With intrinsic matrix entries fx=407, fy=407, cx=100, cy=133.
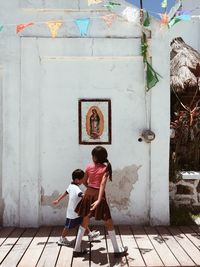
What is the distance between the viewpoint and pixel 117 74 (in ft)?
24.1

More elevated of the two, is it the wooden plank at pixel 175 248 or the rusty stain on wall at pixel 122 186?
the rusty stain on wall at pixel 122 186

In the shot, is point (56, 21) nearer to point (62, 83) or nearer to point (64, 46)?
point (64, 46)

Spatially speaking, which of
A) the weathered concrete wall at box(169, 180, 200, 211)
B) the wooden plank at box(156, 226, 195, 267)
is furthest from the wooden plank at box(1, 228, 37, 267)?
the weathered concrete wall at box(169, 180, 200, 211)

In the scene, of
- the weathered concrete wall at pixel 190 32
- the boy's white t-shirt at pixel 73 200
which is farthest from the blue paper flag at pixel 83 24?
the weathered concrete wall at pixel 190 32

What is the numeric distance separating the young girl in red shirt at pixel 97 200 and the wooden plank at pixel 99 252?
0.61 ft

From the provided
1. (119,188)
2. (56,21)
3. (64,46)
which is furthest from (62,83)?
(119,188)

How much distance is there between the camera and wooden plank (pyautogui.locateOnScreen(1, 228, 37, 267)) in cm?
535

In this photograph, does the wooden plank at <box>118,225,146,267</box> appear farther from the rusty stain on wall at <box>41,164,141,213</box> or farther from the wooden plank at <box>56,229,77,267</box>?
the wooden plank at <box>56,229,77,267</box>

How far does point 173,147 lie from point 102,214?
382 cm

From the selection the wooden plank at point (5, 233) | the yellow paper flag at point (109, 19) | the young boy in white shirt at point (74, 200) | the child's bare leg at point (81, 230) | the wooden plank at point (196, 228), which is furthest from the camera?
the yellow paper flag at point (109, 19)

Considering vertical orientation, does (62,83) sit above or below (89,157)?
above

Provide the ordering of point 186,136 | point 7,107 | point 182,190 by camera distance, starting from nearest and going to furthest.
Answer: point 7,107 → point 182,190 → point 186,136

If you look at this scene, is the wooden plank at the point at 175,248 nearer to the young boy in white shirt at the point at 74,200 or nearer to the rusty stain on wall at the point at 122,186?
the rusty stain on wall at the point at 122,186

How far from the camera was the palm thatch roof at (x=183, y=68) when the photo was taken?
374 inches
